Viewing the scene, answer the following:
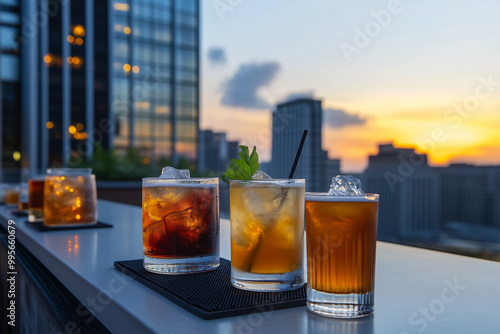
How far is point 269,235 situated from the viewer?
0.86 meters

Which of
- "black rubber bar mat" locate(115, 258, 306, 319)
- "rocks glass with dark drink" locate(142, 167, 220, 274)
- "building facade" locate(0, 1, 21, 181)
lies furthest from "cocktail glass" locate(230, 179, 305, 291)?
"building facade" locate(0, 1, 21, 181)

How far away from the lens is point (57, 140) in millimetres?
21312

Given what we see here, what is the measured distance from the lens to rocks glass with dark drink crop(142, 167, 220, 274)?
105 cm

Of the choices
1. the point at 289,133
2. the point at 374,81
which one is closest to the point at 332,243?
the point at 289,133

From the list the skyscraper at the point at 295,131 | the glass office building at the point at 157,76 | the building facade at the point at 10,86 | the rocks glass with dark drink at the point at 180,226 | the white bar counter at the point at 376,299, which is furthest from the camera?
the glass office building at the point at 157,76

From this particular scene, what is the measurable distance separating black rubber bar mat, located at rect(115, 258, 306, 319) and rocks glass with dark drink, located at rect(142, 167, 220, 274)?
34 millimetres

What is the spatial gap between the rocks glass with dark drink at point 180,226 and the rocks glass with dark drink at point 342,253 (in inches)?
14.5

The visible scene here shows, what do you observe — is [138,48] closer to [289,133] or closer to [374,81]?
[374,81]

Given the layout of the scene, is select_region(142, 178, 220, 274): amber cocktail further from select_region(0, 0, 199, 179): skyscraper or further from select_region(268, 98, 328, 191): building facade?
select_region(0, 0, 199, 179): skyscraper

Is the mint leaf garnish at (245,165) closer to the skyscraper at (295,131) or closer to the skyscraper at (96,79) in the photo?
the skyscraper at (295,131)

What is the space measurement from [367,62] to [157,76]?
21.7m

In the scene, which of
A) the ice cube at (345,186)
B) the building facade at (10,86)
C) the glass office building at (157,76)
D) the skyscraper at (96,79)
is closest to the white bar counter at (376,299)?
the ice cube at (345,186)

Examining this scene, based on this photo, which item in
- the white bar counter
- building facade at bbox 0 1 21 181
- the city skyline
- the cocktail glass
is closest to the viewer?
the white bar counter

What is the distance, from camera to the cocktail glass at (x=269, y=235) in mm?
856
